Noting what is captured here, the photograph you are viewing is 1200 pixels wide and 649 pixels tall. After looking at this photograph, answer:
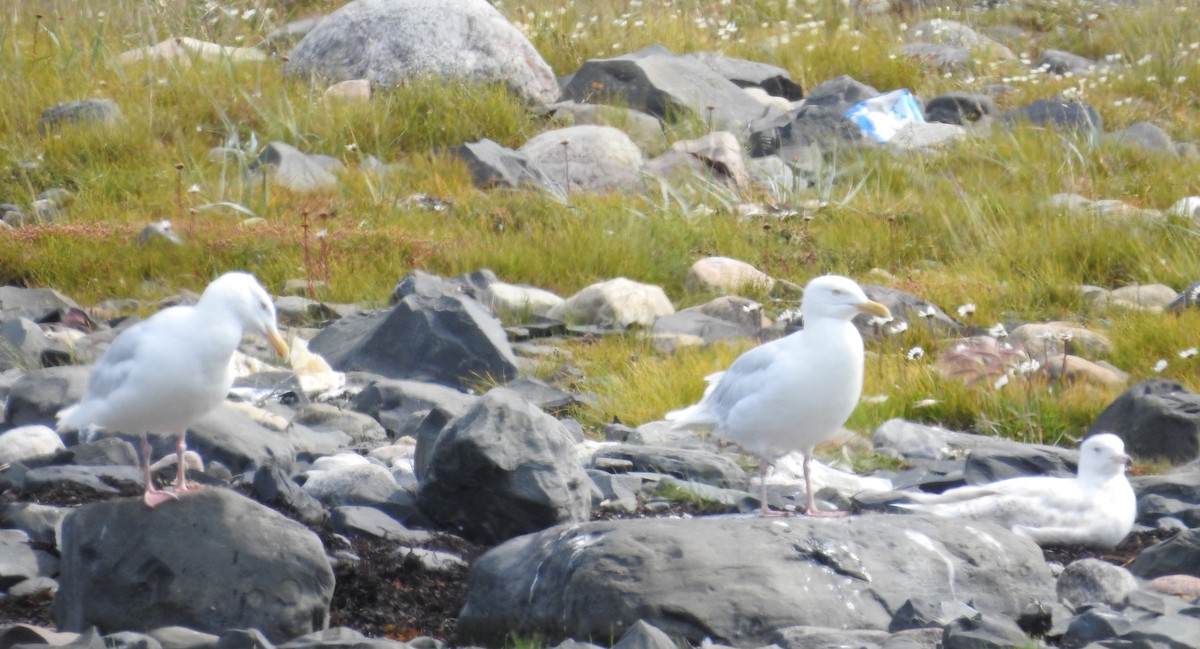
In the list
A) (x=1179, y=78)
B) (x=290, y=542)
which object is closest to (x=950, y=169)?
(x=1179, y=78)

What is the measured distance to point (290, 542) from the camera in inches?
154

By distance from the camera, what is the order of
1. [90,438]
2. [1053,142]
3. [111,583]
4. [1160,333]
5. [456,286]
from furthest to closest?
[1053,142] < [456,286] < [1160,333] < [90,438] < [111,583]

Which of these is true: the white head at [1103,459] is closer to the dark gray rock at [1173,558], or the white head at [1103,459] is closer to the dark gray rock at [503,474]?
the dark gray rock at [1173,558]

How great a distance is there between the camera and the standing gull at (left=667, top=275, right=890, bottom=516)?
4.82 meters

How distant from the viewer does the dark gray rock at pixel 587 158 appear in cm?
1056

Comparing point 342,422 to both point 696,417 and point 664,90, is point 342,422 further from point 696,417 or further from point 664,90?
point 664,90

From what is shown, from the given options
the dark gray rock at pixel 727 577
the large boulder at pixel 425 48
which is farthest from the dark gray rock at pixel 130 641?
the large boulder at pixel 425 48

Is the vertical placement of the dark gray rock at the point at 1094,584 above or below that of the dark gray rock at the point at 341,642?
below

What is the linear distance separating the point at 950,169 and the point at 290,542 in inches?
306

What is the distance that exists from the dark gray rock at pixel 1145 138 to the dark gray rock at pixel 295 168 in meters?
5.59

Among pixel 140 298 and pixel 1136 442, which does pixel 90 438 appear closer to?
pixel 140 298

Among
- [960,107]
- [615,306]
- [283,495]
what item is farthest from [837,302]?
[960,107]

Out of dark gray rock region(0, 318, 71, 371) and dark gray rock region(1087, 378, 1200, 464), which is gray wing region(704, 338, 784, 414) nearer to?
dark gray rock region(1087, 378, 1200, 464)

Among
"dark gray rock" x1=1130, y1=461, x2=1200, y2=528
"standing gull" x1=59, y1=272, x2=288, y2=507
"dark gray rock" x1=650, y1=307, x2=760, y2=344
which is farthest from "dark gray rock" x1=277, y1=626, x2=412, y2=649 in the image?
"dark gray rock" x1=650, y1=307, x2=760, y2=344
